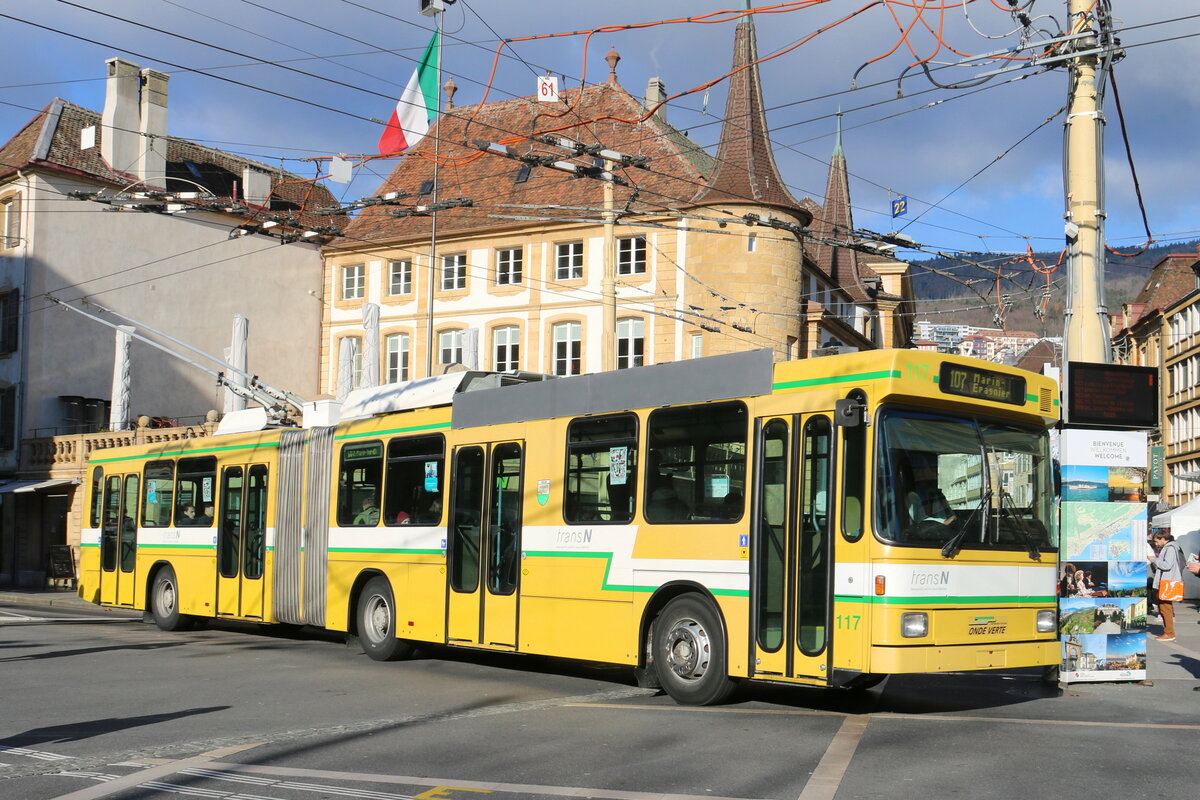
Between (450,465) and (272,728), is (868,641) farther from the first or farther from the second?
(450,465)

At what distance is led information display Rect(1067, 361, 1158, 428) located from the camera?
12586 mm

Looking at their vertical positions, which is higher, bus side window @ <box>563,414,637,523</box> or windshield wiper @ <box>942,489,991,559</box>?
bus side window @ <box>563,414,637,523</box>

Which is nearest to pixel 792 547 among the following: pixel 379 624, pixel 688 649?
pixel 688 649

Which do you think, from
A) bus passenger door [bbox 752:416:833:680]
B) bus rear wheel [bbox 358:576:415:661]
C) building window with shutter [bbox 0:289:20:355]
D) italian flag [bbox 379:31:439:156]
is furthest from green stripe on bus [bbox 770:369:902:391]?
building window with shutter [bbox 0:289:20:355]

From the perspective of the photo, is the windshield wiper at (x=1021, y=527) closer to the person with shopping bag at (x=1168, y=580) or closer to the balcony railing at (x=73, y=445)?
the person with shopping bag at (x=1168, y=580)

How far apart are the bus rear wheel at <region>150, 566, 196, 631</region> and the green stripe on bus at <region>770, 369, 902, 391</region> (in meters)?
12.5

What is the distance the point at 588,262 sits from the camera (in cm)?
4456

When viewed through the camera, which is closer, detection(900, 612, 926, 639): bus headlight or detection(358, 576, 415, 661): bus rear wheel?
detection(900, 612, 926, 639): bus headlight

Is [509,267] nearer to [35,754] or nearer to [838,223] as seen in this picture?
[838,223]

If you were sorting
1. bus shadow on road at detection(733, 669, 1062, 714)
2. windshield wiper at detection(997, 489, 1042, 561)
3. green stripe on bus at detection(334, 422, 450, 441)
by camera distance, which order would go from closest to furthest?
windshield wiper at detection(997, 489, 1042, 561) < bus shadow on road at detection(733, 669, 1062, 714) < green stripe on bus at detection(334, 422, 450, 441)

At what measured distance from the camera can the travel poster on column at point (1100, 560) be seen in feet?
41.5

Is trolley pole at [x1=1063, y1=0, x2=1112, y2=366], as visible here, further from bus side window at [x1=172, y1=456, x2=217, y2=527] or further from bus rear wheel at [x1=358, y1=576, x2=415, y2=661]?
bus side window at [x1=172, y1=456, x2=217, y2=527]

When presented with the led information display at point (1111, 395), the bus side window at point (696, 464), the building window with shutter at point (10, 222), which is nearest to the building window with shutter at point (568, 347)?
the building window with shutter at point (10, 222)

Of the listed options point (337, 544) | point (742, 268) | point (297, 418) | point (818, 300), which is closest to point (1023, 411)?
point (337, 544)
